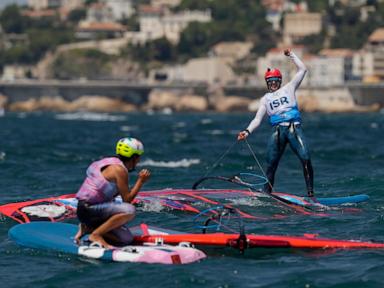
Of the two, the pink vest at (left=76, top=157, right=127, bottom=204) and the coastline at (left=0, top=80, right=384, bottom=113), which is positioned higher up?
the pink vest at (left=76, top=157, right=127, bottom=204)

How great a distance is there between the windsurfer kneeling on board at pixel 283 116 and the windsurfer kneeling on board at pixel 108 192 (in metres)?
5.75

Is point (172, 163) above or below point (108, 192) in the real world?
below

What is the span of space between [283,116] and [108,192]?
6.58 metres

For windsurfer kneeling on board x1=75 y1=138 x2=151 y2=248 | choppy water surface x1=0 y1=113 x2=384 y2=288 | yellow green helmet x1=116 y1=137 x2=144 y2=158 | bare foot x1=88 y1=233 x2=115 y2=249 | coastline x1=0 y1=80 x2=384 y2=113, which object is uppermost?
yellow green helmet x1=116 y1=137 x2=144 y2=158

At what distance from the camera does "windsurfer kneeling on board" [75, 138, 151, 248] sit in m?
15.7

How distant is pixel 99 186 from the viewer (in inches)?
620

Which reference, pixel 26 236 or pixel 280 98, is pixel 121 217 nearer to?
pixel 26 236

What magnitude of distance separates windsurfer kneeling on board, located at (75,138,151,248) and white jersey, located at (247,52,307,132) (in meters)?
5.81

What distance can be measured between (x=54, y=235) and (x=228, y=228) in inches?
95.5

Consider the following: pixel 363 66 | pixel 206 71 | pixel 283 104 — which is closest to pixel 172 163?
pixel 283 104

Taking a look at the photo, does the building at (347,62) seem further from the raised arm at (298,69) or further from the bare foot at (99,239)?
the bare foot at (99,239)

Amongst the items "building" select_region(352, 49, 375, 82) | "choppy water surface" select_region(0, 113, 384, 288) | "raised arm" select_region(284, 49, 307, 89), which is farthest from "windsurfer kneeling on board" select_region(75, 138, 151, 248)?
"building" select_region(352, 49, 375, 82)

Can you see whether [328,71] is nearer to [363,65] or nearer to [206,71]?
[363,65]

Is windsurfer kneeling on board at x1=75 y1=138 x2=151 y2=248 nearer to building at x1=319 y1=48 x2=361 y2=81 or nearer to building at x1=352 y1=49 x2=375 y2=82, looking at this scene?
building at x1=352 y1=49 x2=375 y2=82
